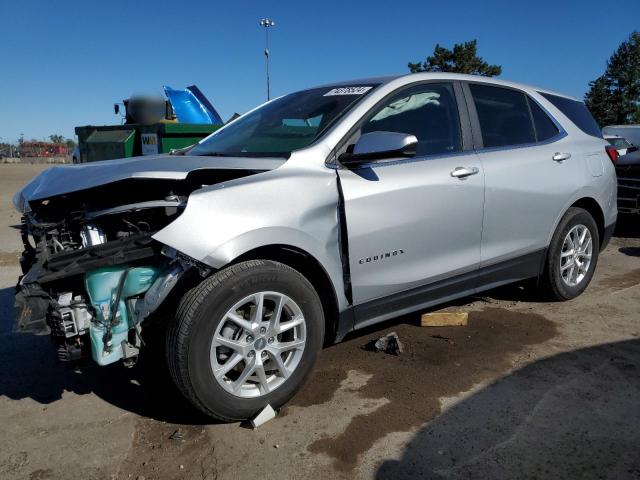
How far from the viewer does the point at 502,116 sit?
4039 millimetres

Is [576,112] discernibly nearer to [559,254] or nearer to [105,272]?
[559,254]

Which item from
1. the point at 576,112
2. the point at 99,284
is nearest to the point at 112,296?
the point at 99,284

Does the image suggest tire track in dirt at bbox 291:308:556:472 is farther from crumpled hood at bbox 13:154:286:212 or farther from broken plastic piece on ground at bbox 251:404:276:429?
crumpled hood at bbox 13:154:286:212

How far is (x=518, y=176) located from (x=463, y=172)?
24.4 inches

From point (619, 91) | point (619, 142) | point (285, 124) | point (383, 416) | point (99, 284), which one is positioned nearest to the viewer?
point (99, 284)

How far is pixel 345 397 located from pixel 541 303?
A: 2.44 metres

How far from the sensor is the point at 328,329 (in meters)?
3.18

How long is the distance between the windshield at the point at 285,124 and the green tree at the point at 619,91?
5237 centimetres

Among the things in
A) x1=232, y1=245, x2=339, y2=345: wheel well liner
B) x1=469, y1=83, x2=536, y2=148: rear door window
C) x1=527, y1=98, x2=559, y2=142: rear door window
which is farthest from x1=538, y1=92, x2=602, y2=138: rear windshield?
x1=232, y1=245, x2=339, y2=345: wheel well liner

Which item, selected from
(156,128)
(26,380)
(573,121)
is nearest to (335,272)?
(26,380)

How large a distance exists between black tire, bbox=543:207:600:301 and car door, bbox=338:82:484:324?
1.02 m

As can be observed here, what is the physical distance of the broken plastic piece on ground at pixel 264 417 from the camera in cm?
277

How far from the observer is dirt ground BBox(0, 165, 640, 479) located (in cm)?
244

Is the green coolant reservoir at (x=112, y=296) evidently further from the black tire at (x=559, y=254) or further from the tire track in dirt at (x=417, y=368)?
the black tire at (x=559, y=254)
